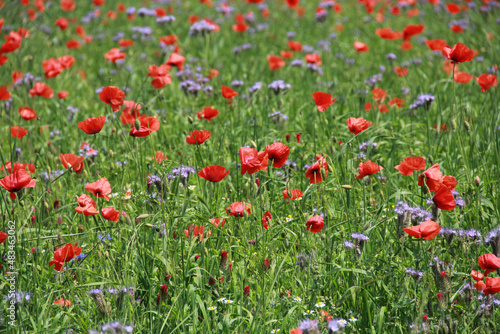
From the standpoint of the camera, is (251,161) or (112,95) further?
(112,95)

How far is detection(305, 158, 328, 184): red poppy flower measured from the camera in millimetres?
1996

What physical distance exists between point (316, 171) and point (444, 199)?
564mm

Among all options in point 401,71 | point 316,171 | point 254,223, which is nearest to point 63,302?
point 254,223

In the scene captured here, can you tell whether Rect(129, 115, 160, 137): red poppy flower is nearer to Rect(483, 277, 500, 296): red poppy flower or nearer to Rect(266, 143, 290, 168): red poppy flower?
Rect(266, 143, 290, 168): red poppy flower

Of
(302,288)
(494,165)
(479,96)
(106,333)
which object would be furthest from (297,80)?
(106,333)

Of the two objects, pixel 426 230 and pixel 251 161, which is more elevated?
pixel 251 161

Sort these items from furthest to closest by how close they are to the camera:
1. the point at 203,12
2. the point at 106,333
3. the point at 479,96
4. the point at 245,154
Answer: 1. the point at 203,12
2. the point at 479,96
3. the point at 245,154
4. the point at 106,333

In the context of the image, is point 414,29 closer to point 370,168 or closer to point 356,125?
point 356,125

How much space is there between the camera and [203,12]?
309 inches

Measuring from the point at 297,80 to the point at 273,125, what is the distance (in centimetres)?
126

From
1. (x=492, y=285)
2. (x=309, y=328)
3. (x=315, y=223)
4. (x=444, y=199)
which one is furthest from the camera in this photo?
(x=315, y=223)

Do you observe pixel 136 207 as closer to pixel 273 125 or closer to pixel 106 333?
pixel 106 333

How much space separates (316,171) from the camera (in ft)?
6.75

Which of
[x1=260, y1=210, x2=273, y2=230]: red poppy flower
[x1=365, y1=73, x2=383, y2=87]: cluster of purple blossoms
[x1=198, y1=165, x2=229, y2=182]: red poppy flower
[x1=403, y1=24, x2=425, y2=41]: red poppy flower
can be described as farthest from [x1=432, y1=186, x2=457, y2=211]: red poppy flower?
[x1=403, y1=24, x2=425, y2=41]: red poppy flower
